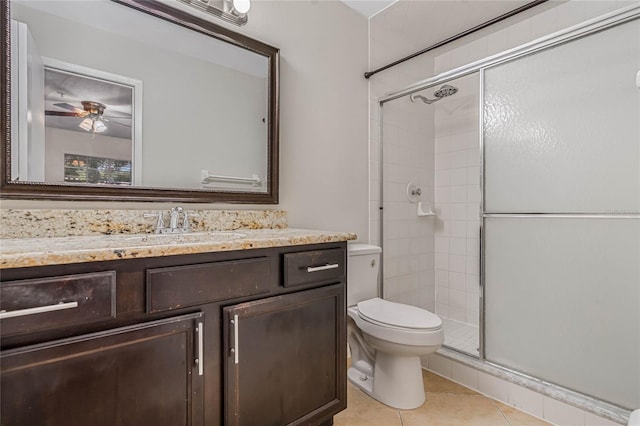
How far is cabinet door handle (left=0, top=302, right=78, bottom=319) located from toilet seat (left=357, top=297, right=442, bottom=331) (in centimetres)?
126

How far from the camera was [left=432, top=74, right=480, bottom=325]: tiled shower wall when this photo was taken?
2578 millimetres

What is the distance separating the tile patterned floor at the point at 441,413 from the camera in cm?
152

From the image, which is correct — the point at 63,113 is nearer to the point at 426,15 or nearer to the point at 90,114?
the point at 90,114

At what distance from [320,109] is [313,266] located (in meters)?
1.13

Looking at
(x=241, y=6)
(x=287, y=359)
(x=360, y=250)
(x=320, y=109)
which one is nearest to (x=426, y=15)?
(x=320, y=109)

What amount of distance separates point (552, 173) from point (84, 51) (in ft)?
6.95

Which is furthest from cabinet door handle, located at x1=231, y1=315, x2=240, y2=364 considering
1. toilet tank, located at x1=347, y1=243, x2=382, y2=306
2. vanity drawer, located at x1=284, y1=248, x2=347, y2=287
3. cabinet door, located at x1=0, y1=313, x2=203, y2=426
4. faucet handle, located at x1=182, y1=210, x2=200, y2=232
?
toilet tank, located at x1=347, y1=243, x2=382, y2=306

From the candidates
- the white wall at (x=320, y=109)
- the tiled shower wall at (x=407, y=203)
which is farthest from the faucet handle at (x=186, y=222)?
the tiled shower wall at (x=407, y=203)

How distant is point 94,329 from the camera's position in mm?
843

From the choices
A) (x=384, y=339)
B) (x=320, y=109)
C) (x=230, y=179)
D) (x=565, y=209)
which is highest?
(x=320, y=109)

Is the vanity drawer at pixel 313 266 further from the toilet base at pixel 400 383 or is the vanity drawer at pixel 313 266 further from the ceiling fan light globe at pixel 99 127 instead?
the ceiling fan light globe at pixel 99 127

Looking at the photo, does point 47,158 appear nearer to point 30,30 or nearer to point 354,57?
point 30,30

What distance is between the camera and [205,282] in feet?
3.32

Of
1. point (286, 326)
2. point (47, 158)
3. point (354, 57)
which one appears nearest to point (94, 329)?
point (286, 326)
